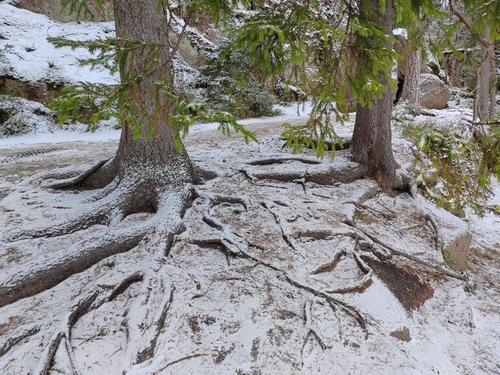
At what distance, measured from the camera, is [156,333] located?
8.99ft

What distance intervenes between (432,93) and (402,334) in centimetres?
1512

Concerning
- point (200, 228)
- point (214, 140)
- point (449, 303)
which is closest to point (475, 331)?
point (449, 303)

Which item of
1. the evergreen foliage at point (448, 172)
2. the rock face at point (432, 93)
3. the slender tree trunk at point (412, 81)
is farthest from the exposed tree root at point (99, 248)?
the rock face at point (432, 93)

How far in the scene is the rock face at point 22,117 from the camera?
9.47 metres

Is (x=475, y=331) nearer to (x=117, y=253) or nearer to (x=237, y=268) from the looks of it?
(x=237, y=268)

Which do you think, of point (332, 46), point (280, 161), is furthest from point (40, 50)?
point (332, 46)

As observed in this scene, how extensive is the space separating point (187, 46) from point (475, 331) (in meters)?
13.3

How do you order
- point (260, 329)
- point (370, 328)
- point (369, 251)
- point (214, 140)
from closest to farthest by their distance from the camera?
point (260, 329)
point (370, 328)
point (369, 251)
point (214, 140)

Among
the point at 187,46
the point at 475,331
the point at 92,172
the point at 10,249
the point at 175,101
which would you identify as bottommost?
the point at 475,331

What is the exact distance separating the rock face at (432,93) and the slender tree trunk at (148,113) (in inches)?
567

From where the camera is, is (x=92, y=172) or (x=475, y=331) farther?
(x=92, y=172)

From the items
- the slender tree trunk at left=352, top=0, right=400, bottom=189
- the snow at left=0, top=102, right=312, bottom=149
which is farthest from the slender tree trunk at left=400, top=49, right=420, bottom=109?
the slender tree trunk at left=352, top=0, right=400, bottom=189

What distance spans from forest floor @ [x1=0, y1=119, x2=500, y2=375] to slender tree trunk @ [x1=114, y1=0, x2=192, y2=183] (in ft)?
1.88

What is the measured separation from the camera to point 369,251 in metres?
4.30
